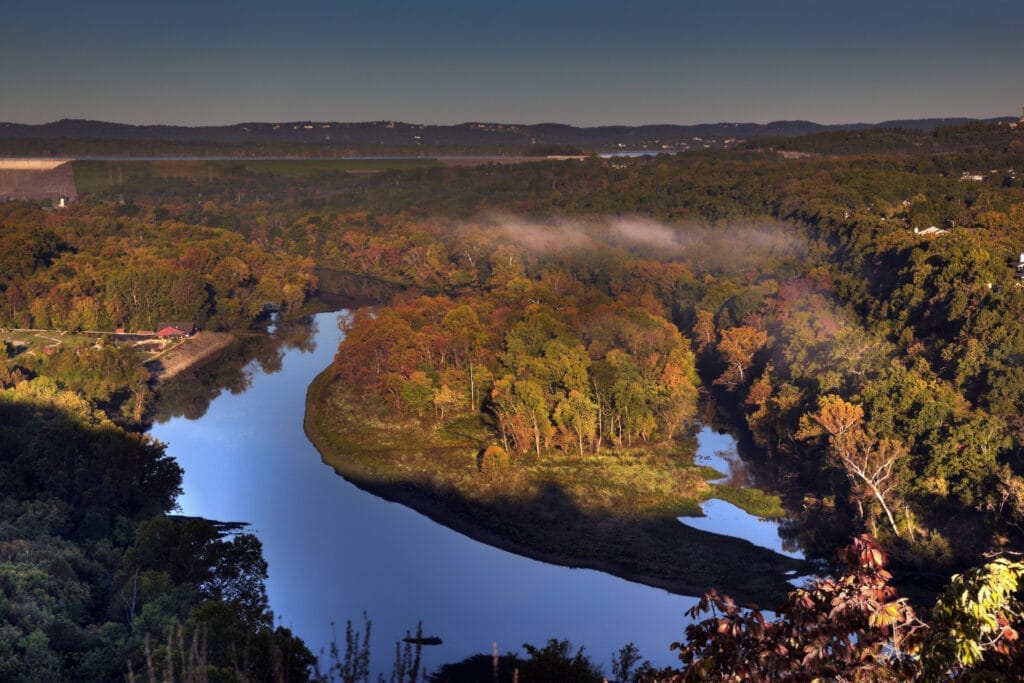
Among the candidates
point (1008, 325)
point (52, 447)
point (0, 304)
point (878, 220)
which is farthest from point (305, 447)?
point (878, 220)

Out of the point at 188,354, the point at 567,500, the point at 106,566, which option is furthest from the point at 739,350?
the point at 188,354

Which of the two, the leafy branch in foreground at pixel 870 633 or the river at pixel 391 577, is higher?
the leafy branch in foreground at pixel 870 633

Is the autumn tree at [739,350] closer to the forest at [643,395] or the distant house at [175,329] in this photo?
the forest at [643,395]

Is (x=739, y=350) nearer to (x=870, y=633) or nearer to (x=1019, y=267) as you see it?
(x=1019, y=267)

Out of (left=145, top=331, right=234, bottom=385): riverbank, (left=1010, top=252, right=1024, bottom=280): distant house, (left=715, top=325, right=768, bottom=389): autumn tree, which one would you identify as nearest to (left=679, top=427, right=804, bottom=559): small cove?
(left=715, top=325, right=768, bottom=389): autumn tree

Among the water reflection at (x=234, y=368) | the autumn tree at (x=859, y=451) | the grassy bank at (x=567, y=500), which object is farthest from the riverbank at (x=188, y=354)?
the autumn tree at (x=859, y=451)
